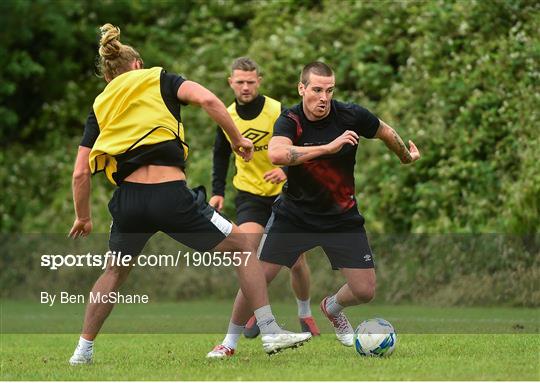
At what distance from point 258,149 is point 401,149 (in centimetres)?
187

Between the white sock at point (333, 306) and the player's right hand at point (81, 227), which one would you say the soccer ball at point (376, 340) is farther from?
the player's right hand at point (81, 227)

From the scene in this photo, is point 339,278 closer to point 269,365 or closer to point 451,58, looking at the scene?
point 451,58

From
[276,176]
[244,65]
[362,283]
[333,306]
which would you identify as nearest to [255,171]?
[244,65]

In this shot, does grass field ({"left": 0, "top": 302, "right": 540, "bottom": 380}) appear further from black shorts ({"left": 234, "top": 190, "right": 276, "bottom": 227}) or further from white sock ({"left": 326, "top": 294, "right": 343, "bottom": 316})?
black shorts ({"left": 234, "top": 190, "right": 276, "bottom": 227})

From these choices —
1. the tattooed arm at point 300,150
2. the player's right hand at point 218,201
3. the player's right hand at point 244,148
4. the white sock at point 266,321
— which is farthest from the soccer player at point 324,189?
the player's right hand at point 218,201

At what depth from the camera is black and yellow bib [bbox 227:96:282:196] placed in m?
9.91

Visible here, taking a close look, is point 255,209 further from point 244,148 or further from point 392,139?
point 244,148

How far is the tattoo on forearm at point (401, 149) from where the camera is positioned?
27.3ft

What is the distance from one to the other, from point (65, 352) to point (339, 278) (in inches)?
235

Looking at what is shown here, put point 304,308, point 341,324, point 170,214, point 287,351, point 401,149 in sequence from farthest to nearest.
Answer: point 304,308 < point 341,324 < point 287,351 < point 401,149 < point 170,214

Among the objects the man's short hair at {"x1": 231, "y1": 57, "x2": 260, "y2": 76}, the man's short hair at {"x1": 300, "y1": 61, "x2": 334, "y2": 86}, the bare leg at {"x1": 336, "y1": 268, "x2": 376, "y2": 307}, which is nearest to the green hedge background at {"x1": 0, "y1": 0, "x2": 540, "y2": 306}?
the man's short hair at {"x1": 231, "y1": 57, "x2": 260, "y2": 76}

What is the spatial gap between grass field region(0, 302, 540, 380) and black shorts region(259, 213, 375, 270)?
685mm

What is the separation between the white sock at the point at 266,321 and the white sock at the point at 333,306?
1274 millimetres

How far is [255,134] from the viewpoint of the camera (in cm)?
990
